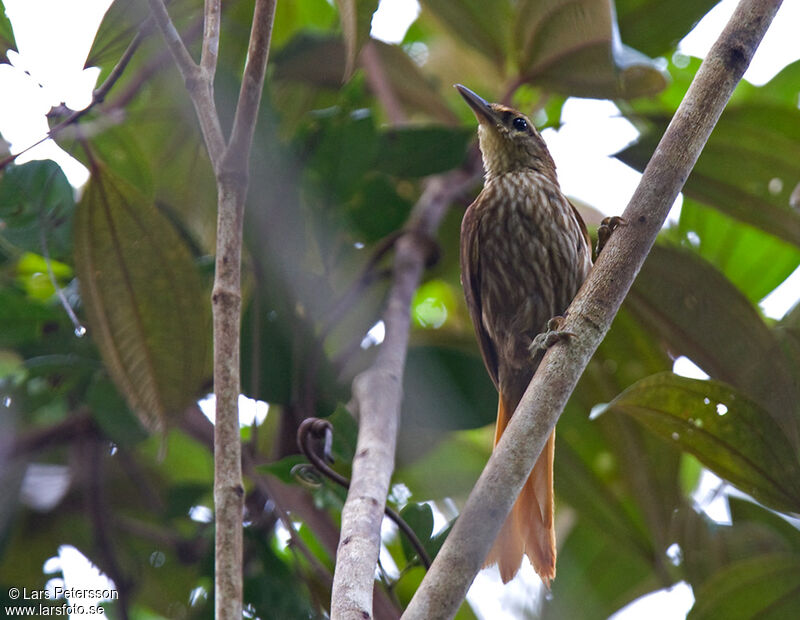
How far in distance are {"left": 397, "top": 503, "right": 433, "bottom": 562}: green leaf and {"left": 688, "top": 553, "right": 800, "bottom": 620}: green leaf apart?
2.38 feet

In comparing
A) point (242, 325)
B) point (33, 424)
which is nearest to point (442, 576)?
point (242, 325)

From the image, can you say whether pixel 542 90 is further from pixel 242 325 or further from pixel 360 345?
pixel 242 325

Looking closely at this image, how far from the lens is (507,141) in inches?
115

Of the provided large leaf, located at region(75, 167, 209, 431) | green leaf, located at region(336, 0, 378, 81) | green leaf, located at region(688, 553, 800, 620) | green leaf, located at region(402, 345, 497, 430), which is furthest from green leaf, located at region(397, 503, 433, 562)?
green leaf, located at region(336, 0, 378, 81)

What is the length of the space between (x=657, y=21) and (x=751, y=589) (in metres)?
1.61

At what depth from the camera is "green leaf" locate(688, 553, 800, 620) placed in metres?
2.18

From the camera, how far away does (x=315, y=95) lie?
302 centimetres

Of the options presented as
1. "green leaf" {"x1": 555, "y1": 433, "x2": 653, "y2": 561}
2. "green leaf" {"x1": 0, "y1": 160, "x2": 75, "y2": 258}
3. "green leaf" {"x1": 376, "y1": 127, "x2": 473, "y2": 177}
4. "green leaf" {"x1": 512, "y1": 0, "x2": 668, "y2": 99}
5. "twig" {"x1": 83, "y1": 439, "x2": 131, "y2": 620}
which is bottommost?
"green leaf" {"x1": 555, "y1": 433, "x2": 653, "y2": 561}

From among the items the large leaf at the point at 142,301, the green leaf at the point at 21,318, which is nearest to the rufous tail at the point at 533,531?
the large leaf at the point at 142,301

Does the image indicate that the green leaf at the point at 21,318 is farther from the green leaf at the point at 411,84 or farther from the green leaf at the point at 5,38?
the green leaf at the point at 411,84

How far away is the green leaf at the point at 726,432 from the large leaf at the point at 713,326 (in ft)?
0.53

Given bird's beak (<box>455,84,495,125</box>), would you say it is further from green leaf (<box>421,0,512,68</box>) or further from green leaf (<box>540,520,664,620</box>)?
green leaf (<box>540,520,664,620</box>)

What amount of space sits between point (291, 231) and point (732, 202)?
1223 millimetres

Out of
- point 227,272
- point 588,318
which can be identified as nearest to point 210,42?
point 227,272
